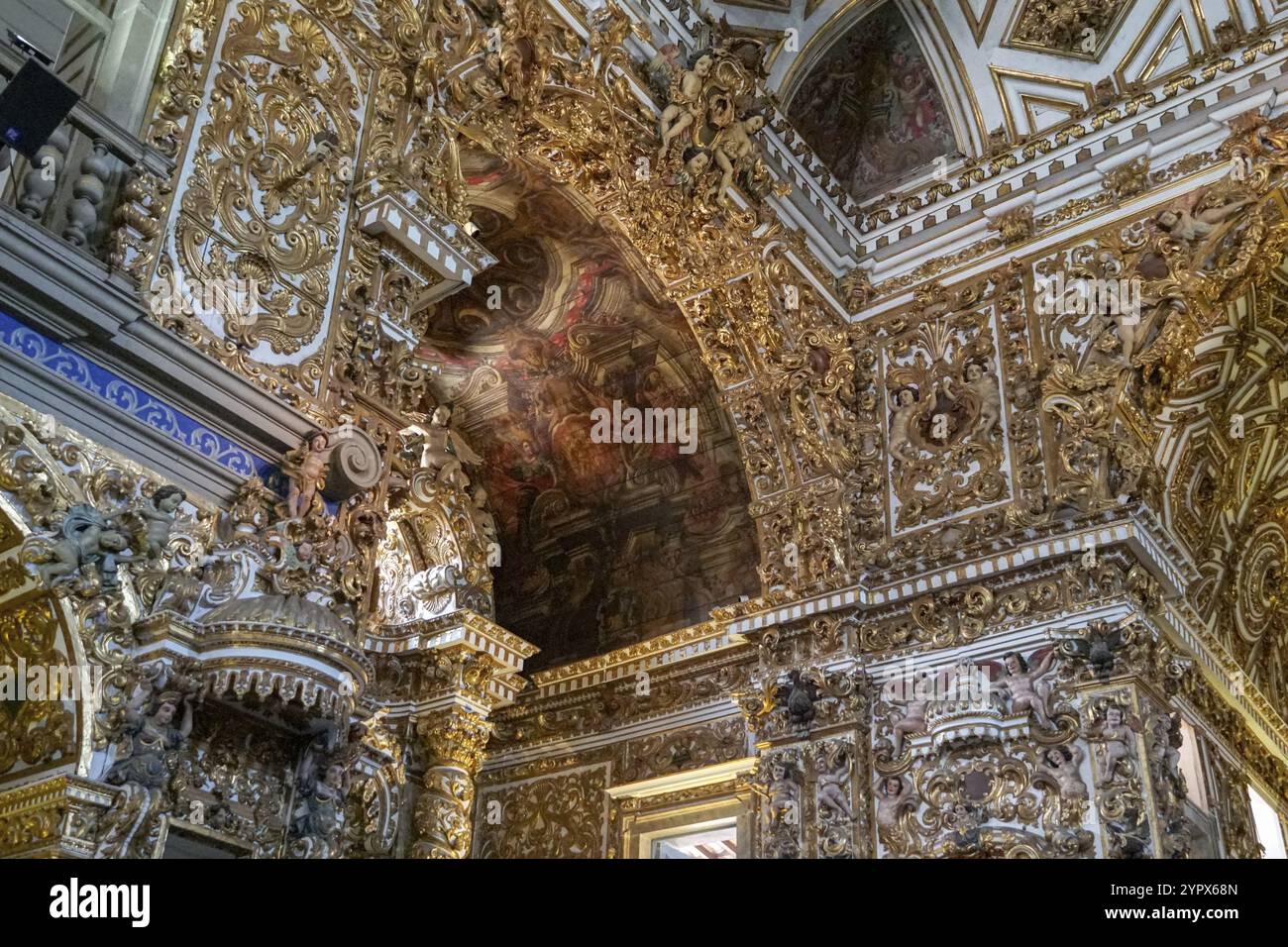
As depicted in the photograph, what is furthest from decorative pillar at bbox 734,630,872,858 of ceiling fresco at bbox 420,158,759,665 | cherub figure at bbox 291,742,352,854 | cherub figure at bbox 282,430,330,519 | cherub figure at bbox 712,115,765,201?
cherub figure at bbox 282,430,330,519

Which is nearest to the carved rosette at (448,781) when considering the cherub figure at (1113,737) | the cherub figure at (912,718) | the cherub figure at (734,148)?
the cherub figure at (912,718)

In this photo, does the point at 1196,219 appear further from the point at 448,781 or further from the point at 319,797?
the point at 319,797

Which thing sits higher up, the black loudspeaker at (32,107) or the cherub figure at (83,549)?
the black loudspeaker at (32,107)

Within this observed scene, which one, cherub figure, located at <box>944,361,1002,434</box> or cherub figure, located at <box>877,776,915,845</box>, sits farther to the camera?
cherub figure, located at <box>944,361,1002,434</box>

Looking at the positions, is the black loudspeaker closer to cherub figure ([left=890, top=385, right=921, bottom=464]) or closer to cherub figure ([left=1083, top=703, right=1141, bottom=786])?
cherub figure ([left=1083, top=703, right=1141, bottom=786])

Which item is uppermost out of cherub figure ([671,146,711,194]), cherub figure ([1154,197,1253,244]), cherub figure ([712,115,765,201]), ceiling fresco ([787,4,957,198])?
ceiling fresco ([787,4,957,198])

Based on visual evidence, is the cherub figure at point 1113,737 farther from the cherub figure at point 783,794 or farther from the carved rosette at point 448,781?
the carved rosette at point 448,781

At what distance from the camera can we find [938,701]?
948 centimetres

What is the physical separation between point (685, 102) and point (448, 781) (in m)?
5.75

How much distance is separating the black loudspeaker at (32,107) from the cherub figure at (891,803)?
729 cm

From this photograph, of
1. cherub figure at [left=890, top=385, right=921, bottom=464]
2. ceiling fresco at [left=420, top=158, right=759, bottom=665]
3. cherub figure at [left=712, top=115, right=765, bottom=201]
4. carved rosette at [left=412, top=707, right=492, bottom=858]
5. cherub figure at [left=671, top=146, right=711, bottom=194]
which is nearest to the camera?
carved rosette at [left=412, top=707, right=492, bottom=858]

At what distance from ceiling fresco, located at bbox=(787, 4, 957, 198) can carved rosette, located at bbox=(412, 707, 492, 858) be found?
626cm

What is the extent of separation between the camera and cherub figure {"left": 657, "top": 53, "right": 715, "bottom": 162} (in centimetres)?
972

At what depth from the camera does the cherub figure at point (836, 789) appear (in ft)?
30.9
